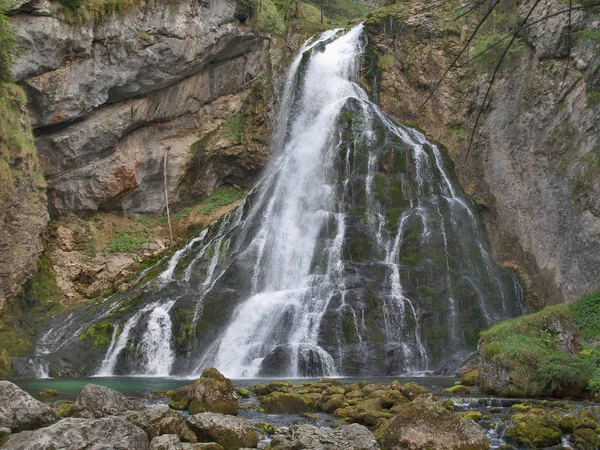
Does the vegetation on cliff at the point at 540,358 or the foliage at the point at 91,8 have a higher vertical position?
the foliage at the point at 91,8

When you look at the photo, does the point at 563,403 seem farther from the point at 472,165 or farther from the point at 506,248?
the point at 472,165

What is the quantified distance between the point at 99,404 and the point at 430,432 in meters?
5.63

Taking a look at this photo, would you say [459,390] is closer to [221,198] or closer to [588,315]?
[588,315]

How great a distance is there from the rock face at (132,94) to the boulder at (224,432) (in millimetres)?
20338

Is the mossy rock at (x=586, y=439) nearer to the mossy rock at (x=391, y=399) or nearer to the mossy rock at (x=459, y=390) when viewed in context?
the mossy rock at (x=391, y=399)

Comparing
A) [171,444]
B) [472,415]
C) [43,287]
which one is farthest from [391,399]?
[43,287]

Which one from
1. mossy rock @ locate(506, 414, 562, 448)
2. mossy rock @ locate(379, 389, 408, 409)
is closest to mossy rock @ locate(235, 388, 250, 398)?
mossy rock @ locate(379, 389, 408, 409)

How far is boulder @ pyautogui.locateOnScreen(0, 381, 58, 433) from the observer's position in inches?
314

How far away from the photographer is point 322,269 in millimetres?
22469

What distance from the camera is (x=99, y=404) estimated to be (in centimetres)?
971

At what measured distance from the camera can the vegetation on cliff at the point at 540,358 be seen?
1157 centimetres

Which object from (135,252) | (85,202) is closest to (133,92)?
(85,202)

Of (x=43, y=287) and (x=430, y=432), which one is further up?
(x=43, y=287)

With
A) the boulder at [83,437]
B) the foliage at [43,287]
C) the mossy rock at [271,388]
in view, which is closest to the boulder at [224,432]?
the boulder at [83,437]
